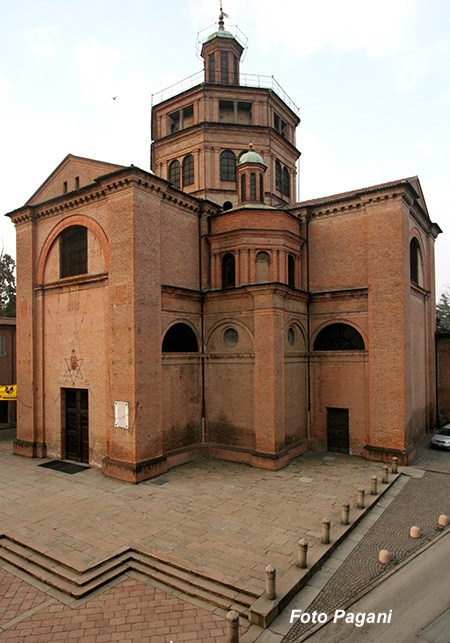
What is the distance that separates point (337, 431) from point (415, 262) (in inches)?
363

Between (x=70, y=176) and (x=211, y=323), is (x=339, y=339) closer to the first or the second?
(x=211, y=323)

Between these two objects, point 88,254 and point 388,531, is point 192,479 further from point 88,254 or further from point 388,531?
point 88,254

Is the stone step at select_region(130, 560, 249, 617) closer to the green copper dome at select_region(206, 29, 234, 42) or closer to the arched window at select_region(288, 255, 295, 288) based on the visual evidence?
the arched window at select_region(288, 255, 295, 288)

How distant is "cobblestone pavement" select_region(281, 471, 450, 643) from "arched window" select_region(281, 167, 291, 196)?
16.9 metres

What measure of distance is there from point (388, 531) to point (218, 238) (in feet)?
42.9

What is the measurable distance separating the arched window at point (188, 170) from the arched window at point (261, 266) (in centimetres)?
780

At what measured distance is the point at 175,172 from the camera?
80.8 ft

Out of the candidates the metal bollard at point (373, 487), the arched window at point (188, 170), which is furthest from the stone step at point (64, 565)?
the arched window at point (188, 170)

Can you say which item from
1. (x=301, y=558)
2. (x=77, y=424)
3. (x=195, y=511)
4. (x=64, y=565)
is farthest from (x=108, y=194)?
(x=301, y=558)

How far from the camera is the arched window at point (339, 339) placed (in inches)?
733

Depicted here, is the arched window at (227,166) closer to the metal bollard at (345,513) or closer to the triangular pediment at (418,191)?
the triangular pediment at (418,191)

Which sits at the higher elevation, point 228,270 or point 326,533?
point 228,270

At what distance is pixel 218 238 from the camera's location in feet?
62.8

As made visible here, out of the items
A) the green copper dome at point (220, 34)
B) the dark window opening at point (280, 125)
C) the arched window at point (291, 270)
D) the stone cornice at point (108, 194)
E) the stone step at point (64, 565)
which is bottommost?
the stone step at point (64, 565)
